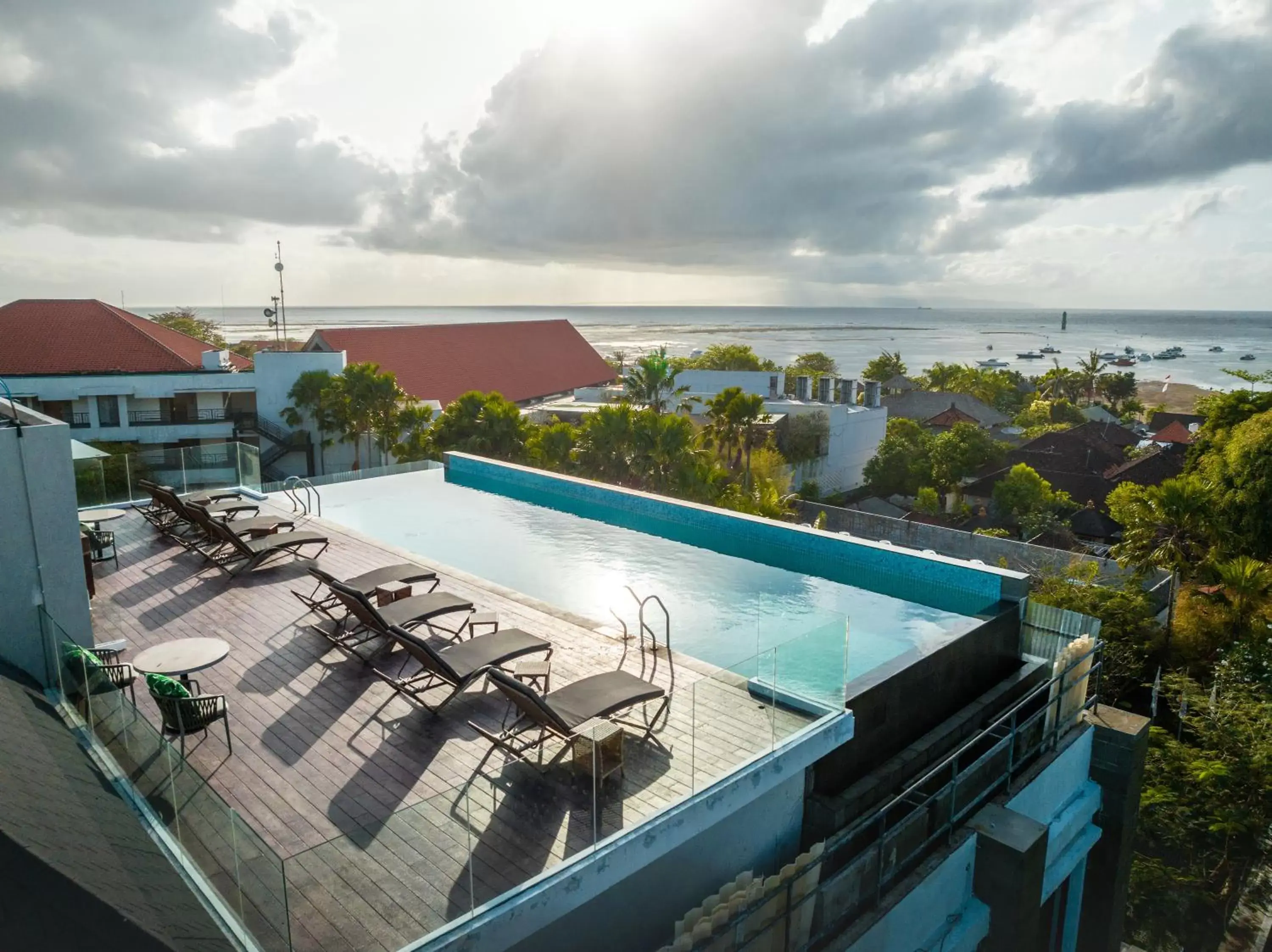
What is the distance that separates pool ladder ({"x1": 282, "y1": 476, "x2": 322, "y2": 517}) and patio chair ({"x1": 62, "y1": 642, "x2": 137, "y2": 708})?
254 inches

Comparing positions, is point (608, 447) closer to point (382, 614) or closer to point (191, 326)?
point (382, 614)

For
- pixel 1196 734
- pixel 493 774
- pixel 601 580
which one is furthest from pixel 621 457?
pixel 493 774

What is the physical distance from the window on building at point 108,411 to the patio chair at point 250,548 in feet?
94.7

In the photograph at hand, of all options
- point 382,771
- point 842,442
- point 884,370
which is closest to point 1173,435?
point 842,442

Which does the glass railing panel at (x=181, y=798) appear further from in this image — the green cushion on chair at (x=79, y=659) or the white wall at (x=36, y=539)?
the white wall at (x=36, y=539)

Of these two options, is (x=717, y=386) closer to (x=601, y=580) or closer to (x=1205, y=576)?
(x=1205, y=576)

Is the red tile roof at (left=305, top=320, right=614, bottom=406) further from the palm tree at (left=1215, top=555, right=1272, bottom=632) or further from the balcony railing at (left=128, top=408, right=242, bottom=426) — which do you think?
the palm tree at (left=1215, top=555, right=1272, bottom=632)

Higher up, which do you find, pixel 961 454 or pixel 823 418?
pixel 823 418

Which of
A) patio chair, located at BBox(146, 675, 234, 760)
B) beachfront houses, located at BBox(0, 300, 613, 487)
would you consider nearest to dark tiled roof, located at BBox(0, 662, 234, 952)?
patio chair, located at BBox(146, 675, 234, 760)

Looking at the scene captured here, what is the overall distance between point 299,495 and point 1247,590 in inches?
686

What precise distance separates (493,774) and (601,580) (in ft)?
18.3

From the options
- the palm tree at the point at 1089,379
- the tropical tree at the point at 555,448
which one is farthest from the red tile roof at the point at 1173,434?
the tropical tree at the point at 555,448

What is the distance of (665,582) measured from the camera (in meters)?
10.7

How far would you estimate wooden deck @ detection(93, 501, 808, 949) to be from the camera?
4.13 m
